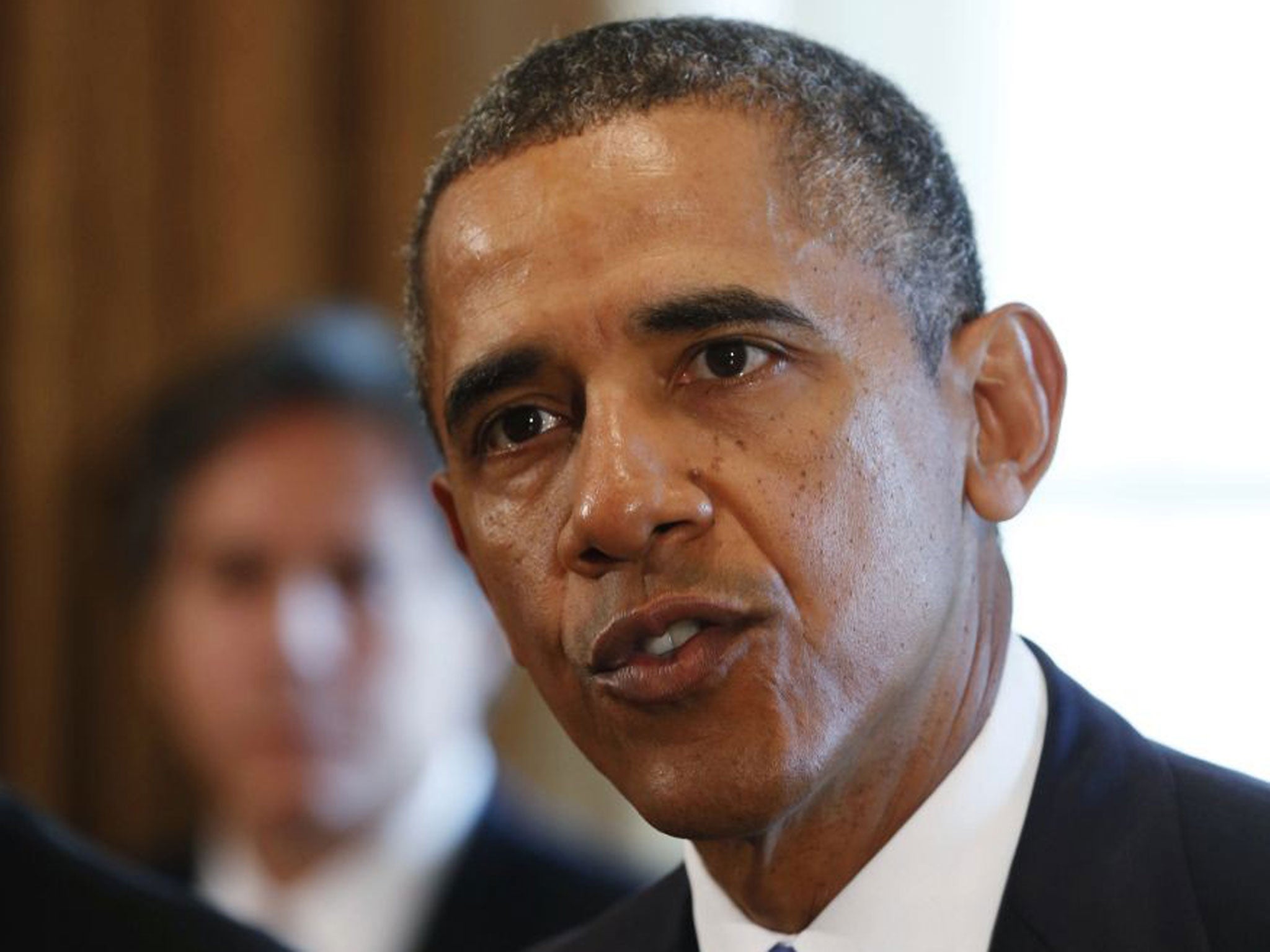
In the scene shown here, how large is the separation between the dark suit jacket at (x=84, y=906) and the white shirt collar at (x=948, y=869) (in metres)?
0.62

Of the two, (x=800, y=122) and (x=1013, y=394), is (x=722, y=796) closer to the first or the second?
(x=1013, y=394)

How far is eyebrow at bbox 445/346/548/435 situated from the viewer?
1.84 m

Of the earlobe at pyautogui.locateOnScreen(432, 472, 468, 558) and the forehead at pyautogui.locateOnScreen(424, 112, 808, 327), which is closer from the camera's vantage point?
the forehead at pyautogui.locateOnScreen(424, 112, 808, 327)

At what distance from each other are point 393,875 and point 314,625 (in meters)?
0.43

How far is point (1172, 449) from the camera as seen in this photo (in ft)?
11.6

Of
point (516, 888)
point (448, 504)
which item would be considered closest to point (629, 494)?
point (448, 504)

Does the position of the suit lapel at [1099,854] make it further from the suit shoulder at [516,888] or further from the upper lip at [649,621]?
the suit shoulder at [516,888]

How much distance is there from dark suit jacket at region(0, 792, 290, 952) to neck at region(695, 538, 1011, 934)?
0.56 metres

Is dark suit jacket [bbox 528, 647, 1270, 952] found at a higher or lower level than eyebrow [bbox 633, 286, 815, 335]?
Answer: lower

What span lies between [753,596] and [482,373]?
33 cm

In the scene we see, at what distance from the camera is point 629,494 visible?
1.72m

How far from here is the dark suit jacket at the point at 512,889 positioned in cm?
344

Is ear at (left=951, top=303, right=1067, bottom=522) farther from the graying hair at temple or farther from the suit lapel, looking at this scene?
the suit lapel

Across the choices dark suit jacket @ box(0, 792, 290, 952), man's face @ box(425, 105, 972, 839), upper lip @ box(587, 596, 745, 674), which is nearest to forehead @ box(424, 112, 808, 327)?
man's face @ box(425, 105, 972, 839)
